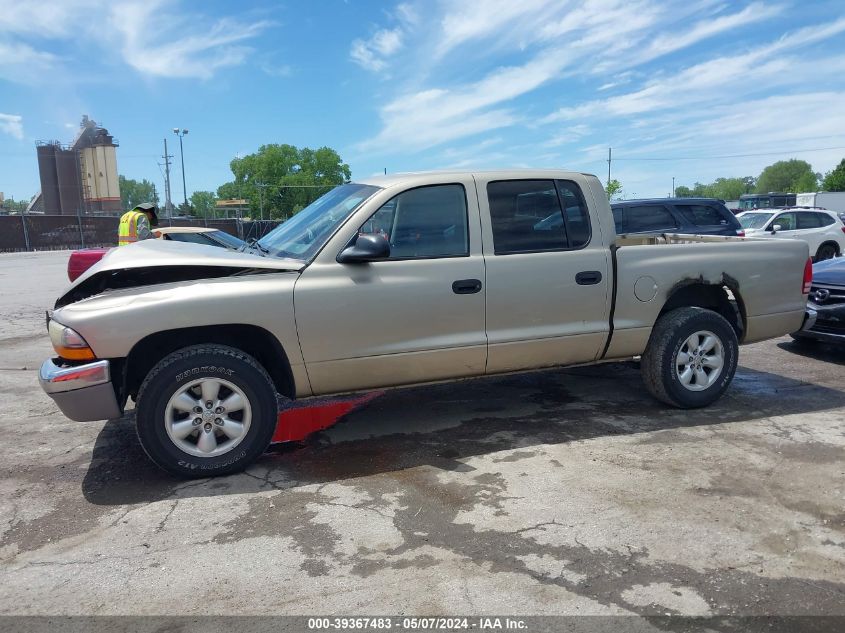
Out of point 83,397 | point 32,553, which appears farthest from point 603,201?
point 32,553

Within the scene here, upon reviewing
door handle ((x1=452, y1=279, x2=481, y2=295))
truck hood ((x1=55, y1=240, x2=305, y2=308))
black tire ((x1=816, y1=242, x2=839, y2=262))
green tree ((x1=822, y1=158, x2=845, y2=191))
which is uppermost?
green tree ((x1=822, y1=158, x2=845, y2=191))

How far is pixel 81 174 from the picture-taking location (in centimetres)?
9019

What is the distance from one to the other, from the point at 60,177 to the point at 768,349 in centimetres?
10028

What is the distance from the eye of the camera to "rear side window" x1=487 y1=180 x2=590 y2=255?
178 inches

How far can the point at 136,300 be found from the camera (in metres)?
3.74

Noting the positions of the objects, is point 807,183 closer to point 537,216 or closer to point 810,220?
point 810,220

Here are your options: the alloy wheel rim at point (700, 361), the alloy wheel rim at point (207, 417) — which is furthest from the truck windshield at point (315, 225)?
the alloy wheel rim at point (700, 361)

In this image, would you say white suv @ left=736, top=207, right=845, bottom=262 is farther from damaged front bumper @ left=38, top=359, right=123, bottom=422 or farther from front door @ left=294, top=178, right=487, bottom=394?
damaged front bumper @ left=38, top=359, right=123, bottom=422

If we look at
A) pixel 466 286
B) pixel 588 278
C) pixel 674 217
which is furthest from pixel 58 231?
pixel 588 278

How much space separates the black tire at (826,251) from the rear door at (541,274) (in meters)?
13.6

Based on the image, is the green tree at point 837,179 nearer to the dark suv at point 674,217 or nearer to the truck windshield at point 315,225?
the dark suv at point 674,217

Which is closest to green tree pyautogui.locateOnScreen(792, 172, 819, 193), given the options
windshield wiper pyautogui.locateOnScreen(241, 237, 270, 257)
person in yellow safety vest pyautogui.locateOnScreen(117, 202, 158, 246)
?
person in yellow safety vest pyautogui.locateOnScreen(117, 202, 158, 246)

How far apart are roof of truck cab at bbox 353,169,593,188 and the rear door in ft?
0.18

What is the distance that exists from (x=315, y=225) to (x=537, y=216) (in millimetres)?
1630
